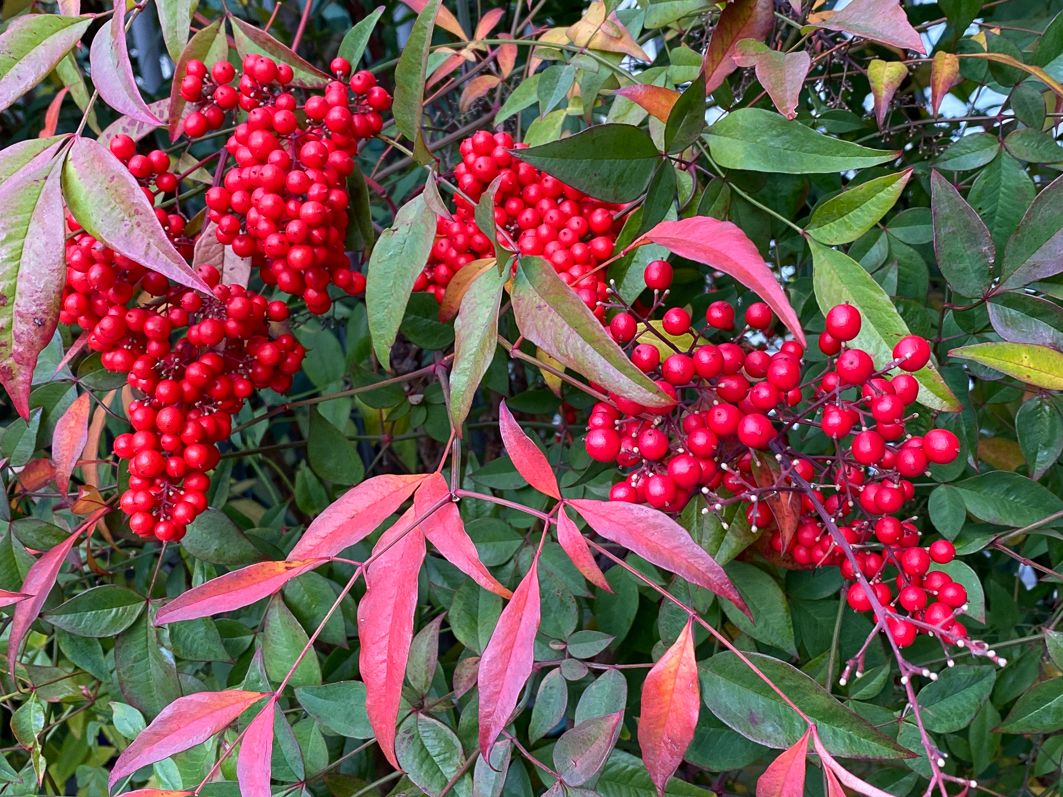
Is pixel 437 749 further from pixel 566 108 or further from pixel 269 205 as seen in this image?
pixel 566 108

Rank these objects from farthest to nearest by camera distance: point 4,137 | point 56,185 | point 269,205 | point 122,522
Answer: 1. point 4,137
2. point 122,522
3. point 269,205
4. point 56,185

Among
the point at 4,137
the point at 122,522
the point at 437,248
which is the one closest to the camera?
the point at 437,248

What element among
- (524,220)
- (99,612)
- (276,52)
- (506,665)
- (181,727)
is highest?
(276,52)

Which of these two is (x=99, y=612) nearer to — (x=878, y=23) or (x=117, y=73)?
(x=117, y=73)

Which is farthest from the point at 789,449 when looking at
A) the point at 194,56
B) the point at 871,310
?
the point at 194,56

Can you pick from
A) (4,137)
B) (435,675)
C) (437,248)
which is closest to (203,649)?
(435,675)

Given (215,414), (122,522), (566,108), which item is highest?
(566,108)

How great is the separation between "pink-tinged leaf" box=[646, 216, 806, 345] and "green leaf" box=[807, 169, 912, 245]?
15cm

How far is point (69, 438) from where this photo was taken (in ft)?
2.39

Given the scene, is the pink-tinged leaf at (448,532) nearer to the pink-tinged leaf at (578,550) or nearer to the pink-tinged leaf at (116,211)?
the pink-tinged leaf at (578,550)

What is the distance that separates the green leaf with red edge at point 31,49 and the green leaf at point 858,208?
0.56 m

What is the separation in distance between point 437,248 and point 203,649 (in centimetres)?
43

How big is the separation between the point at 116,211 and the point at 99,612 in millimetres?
440

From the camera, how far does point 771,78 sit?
56 cm
